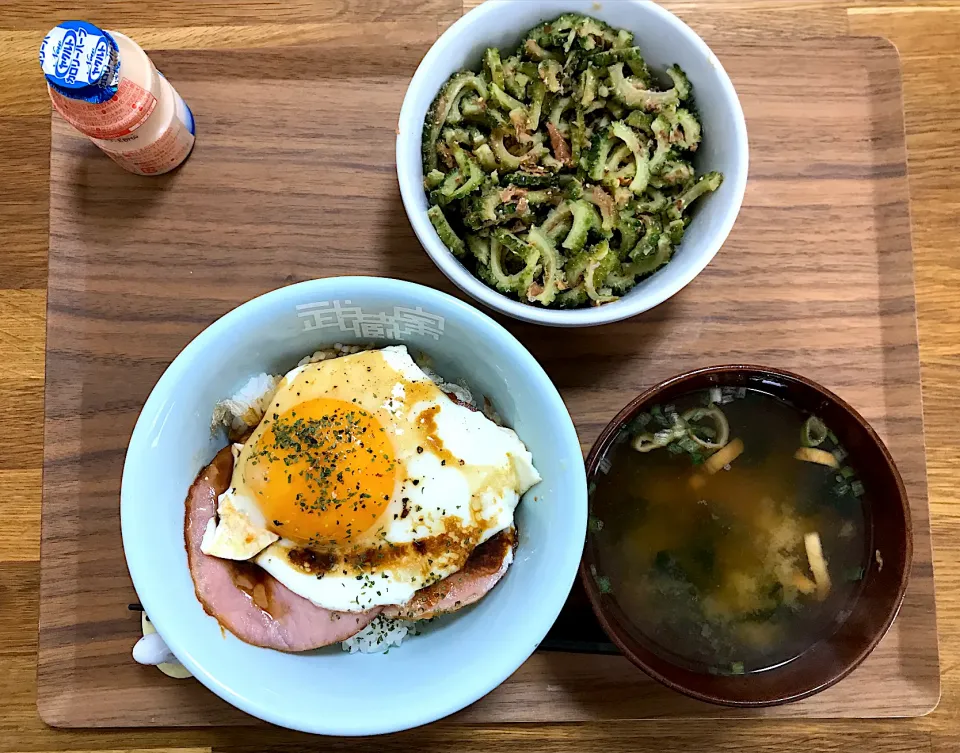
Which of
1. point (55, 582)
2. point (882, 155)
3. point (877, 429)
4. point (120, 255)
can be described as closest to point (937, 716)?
point (877, 429)

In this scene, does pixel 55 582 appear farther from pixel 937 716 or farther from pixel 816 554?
pixel 937 716

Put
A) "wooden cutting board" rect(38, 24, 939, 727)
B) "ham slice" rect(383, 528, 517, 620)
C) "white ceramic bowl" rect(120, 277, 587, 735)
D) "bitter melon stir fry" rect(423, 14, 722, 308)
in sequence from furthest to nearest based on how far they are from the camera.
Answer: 1. "wooden cutting board" rect(38, 24, 939, 727)
2. "bitter melon stir fry" rect(423, 14, 722, 308)
3. "ham slice" rect(383, 528, 517, 620)
4. "white ceramic bowl" rect(120, 277, 587, 735)

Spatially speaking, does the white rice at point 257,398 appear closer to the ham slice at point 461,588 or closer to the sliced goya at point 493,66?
the ham slice at point 461,588

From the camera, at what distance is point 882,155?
5.39ft

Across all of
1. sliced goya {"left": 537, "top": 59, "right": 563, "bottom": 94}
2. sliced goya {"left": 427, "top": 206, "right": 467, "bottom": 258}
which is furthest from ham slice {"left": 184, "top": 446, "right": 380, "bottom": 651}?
sliced goya {"left": 537, "top": 59, "right": 563, "bottom": 94}

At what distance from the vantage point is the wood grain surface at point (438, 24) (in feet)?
5.24

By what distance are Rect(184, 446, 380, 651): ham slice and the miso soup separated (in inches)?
20.6

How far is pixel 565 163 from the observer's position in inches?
58.0

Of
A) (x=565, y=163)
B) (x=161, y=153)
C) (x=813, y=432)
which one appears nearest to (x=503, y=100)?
(x=565, y=163)

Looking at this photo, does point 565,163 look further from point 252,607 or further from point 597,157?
point 252,607

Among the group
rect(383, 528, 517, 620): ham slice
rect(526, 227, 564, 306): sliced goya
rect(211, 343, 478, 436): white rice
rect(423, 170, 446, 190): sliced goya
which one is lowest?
rect(383, 528, 517, 620): ham slice

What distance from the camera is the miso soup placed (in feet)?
4.95

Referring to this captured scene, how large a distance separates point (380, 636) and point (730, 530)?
715mm

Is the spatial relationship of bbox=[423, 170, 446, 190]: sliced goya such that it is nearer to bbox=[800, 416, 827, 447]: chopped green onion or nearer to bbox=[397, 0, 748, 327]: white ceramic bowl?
bbox=[397, 0, 748, 327]: white ceramic bowl
